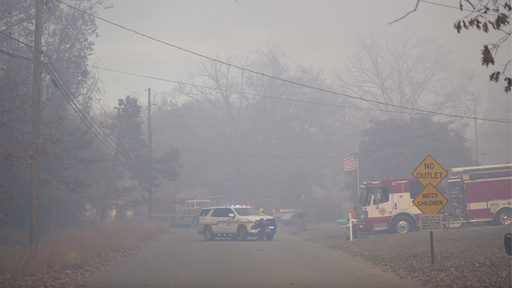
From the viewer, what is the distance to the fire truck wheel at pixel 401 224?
1184 inches

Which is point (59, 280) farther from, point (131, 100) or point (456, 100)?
point (456, 100)

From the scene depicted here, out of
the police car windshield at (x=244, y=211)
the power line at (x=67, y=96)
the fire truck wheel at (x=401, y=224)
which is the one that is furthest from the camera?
the police car windshield at (x=244, y=211)

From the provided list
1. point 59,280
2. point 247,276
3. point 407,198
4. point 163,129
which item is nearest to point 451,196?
point 407,198

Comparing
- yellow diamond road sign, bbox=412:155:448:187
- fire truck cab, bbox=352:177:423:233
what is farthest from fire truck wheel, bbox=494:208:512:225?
yellow diamond road sign, bbox=412:155:448:187

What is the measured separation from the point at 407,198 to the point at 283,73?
5545 centimetres

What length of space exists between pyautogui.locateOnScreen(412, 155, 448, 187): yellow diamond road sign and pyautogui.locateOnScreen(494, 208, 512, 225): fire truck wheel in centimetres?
1507

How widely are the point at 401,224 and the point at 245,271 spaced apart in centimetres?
1632

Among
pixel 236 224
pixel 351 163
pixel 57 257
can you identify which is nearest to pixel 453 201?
pixel 236 224

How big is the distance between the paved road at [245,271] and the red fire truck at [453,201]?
8.54 m

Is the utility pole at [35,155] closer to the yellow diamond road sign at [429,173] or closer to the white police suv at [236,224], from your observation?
the yellow diamond road sign at [429,173]

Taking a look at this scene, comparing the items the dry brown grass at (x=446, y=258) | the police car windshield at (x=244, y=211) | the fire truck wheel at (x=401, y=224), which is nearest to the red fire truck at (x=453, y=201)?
the fire truck wheel at (x=401, y=224)

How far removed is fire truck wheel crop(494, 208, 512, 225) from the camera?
29.0 metres

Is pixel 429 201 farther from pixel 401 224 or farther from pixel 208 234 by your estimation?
pixel 208 234

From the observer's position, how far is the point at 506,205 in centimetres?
2928
